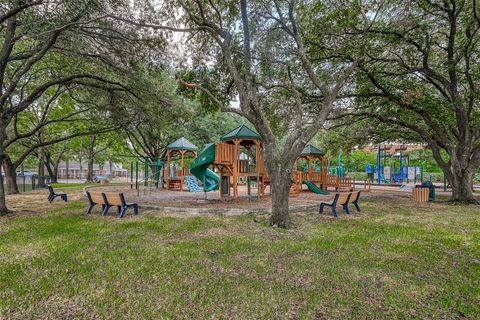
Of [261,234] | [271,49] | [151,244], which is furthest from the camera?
[271,49]

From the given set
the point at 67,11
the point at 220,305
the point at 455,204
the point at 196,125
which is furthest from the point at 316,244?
the point at 196,125

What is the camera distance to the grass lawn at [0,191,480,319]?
9.69 ft

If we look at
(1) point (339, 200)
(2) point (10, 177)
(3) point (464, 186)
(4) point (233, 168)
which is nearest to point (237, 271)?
(1) point (339, 200)

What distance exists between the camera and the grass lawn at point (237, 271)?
2.95 m

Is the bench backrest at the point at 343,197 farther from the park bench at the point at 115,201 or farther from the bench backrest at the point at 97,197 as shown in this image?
the bench backrest at the point at 97,197

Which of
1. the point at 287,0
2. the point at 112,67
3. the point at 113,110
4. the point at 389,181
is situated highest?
the point at 287,0

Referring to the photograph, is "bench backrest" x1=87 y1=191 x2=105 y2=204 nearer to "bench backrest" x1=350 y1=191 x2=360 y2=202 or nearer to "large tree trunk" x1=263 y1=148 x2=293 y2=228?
"large tree trunk" x1=263 y1=148 x2=293 y2=228

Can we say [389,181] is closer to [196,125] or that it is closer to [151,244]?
[196,125]

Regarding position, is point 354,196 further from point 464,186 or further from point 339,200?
point 464,186

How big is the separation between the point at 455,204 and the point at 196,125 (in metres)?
18.9

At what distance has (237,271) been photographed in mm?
3971

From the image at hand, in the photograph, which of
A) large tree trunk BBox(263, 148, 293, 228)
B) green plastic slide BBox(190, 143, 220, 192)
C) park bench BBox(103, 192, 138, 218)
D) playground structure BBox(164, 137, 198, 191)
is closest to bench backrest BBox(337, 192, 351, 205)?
large tree trunk BBox(263, 148, 293, 228)

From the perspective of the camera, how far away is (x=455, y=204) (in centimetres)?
1191

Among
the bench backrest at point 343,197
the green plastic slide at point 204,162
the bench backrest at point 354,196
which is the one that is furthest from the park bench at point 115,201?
the bench backrest at point 354,196
